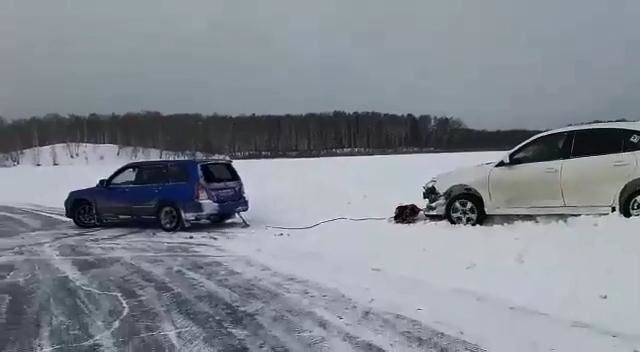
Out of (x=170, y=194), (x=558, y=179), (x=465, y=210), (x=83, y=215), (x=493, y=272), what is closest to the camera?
(x=493, y=272)

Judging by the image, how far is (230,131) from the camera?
109 metres

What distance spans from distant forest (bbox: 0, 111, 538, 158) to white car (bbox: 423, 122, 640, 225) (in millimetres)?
80317

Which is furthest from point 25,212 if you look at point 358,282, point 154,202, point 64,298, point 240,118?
point 240,118

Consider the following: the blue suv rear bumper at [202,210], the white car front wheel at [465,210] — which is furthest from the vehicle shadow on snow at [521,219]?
the blue suv rear bumper at [202,210]

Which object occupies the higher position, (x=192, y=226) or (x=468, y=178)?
(x=468, y=178)

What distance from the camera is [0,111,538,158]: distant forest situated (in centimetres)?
10125

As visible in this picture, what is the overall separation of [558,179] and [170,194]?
Result: 28.4ft

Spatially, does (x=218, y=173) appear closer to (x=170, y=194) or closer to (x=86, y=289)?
(x=170, y=194)

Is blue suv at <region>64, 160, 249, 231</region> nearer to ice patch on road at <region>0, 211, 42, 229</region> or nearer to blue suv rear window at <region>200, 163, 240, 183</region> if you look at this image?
blue suv rear window at <region>200, 163, 240, 183</region>

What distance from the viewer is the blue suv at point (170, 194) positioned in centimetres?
1375

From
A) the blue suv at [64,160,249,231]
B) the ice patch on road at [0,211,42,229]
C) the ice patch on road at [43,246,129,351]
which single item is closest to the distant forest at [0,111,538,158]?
the ice patch on road at [0,211,42,229]

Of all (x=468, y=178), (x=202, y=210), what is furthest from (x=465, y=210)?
(x=202, y=210)

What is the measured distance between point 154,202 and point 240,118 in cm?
10337

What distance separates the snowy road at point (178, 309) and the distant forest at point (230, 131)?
271ft
